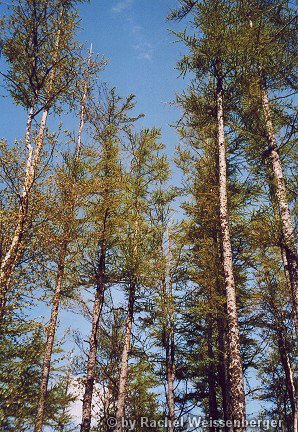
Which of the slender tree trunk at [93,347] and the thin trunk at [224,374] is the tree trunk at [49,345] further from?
the thin trunk at [224,374]

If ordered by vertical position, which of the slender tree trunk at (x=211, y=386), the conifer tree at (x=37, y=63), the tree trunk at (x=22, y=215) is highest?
the conifer tree at (x=37, y=63)

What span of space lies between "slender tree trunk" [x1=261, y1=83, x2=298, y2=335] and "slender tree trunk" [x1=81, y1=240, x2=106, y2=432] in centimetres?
524

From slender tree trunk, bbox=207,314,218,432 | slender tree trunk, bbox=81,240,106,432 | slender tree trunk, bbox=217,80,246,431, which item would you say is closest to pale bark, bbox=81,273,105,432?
slender tree trunk, bbox=81,240,106,432

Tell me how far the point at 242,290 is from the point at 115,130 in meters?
7.55

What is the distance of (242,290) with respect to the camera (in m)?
10.2

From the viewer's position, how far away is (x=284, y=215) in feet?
24.3

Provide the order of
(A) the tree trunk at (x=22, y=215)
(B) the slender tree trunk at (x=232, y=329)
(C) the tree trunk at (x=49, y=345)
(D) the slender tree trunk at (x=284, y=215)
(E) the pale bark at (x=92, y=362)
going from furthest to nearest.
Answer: (C) the tree trunk at (x=49, y=345), (E) the pale bark at (x=92, y=362), (D) the slender tree trunk at (x=284, y=215), (A) the tree trunk at (x=22, y=215), (B) the slender tree trunk at (x=232, y=329)

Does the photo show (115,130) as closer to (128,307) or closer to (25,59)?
(25,59)

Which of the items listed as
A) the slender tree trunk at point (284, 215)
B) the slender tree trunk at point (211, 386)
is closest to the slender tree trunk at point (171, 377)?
the slender tree trunk at point (211, 386)

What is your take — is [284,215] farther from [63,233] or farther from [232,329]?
[63,233]

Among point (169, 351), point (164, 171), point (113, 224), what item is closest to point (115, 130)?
point (164, 171)

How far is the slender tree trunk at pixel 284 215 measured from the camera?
272 inches

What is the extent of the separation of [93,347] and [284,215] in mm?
6150

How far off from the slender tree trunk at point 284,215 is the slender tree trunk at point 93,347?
5238mm
